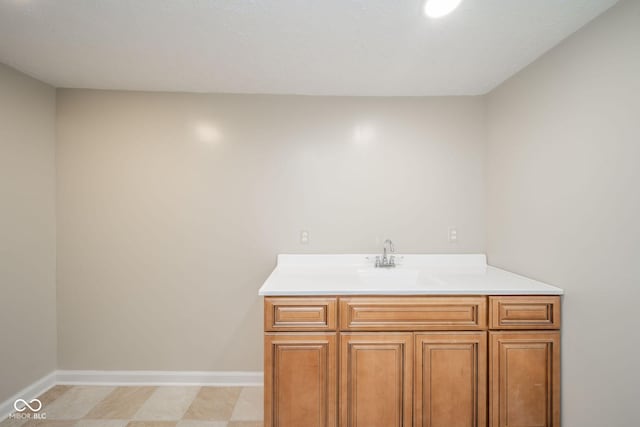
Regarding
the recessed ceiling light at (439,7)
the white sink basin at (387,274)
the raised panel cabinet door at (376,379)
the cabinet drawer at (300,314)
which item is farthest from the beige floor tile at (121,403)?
the recessed ceiling light at (439,7)

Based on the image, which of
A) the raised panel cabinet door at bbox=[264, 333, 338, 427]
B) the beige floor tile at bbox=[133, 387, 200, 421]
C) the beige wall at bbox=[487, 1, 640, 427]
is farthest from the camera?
the beige floor tile at bbox=[133, 387, 200, 421]

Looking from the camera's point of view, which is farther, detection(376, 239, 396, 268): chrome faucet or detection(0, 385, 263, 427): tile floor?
detection(376, 239, 396, 268): chrome faucet

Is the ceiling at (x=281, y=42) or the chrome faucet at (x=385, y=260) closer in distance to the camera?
the ceiling at (x=281, y=42)

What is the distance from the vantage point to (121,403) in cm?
215

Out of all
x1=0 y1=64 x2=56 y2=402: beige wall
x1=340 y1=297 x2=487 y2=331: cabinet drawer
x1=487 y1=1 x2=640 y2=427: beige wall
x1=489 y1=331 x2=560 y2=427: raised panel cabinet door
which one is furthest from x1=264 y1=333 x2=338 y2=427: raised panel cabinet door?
x1=0 y1=64 x2=56 y2=402: beige wall

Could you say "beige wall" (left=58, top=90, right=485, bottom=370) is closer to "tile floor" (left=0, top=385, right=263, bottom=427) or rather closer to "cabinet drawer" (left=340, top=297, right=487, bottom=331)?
"tile floor" (left=0, top=385, right=263, bottom=427)

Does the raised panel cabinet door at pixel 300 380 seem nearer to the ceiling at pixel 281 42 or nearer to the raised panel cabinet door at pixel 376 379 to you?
the raised panel cabinet door at pixel 376 379

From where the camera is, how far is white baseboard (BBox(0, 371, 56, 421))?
1980 mm

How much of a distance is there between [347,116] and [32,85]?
2.37 metres

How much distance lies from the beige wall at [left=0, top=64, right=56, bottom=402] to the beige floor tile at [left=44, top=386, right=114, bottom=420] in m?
0.27

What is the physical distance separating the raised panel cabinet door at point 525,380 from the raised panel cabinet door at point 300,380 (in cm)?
93

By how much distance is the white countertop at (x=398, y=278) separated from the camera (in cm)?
173
